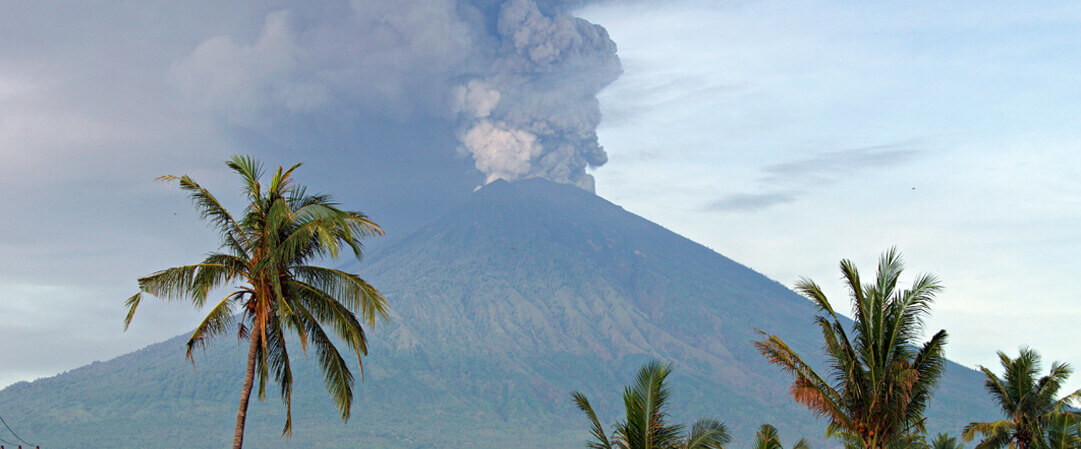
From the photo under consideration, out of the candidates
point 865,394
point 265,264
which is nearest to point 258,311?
point 265,264

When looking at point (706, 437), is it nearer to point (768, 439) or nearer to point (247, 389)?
point (768, 439)

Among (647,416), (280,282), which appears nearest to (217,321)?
(280,282)

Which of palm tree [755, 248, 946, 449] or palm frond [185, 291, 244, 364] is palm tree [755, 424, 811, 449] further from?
palm frond [185, 291, 244, 364]

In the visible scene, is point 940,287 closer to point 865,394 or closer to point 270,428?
point 865,394

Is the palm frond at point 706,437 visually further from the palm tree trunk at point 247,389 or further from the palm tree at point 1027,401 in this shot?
the palm tree at point 1027,401

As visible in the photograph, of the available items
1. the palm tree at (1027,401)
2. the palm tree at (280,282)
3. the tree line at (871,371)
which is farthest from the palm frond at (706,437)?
the palm tree at (1027,401)

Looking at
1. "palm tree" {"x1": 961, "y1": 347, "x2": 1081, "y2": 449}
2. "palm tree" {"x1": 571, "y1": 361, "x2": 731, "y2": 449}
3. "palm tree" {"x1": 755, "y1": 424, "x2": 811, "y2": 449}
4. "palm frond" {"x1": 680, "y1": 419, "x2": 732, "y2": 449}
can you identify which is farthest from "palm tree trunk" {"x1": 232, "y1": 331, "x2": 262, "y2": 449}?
"palm tree" {"x1": 961, "y1": 347, "x2": 1081, "y2": 449}
